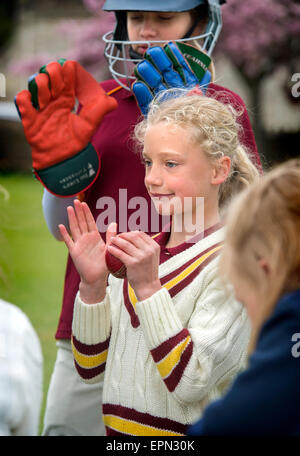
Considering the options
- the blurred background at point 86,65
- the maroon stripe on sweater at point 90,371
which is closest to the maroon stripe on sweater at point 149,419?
the maroon stripe on sweater at point 90,371

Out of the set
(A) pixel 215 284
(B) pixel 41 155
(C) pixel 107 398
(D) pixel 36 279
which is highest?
(B) pixel 41 155

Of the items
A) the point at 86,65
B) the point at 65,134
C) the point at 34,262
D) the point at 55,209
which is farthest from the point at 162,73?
the point at 86,65

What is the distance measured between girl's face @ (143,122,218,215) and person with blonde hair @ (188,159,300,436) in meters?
0.42

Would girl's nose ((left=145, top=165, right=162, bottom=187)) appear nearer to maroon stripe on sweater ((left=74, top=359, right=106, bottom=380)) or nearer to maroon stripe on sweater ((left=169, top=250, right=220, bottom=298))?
maroon stripe on sweater ((left=169, top=250, right=220, bottom=298))

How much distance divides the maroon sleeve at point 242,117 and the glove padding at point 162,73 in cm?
6

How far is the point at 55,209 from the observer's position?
6.75 ft

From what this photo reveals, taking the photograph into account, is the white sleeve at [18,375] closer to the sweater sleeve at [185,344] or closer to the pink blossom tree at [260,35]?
the sweater sleeve at [185,344]

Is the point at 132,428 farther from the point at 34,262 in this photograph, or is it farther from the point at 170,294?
the point at 34,262

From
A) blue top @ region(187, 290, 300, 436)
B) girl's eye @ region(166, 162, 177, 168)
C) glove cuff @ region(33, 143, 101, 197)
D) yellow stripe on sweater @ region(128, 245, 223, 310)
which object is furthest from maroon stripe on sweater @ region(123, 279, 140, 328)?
blue top @ region(187, 290, 300, 436)

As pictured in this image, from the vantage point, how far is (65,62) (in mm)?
1974

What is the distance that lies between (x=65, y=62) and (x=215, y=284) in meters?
0.84

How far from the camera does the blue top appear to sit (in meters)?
0.97
